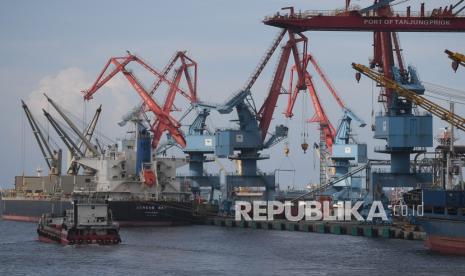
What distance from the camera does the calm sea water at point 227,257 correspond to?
65.3 m

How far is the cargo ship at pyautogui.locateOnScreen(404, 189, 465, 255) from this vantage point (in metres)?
74.3

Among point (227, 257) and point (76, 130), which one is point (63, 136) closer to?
point (76, 130)

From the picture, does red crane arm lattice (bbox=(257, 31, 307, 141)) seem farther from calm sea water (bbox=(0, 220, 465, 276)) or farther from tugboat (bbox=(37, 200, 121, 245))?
tugboat (bbox=(37, 200, 121, 245))

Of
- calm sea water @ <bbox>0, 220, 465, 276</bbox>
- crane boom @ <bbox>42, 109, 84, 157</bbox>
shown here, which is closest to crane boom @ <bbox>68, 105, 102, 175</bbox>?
crane boom @ <bbox>42, 109, 84, 157</bbox>

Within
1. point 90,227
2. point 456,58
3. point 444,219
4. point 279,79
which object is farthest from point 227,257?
point 279,79

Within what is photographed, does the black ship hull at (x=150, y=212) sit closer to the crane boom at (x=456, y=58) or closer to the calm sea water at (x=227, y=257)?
the calm sea water at (x=227, y=257)

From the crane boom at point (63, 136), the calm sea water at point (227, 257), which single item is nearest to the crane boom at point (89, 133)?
the crane boom at point (63, 136)

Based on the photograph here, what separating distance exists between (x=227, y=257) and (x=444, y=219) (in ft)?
52.3

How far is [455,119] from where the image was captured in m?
86.2

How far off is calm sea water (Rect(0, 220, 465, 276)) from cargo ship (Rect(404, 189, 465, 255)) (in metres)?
1.36

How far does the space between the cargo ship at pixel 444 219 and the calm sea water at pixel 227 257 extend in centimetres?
136

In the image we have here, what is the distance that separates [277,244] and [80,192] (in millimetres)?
33151

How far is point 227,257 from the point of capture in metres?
74.1

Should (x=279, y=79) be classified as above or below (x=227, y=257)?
above
